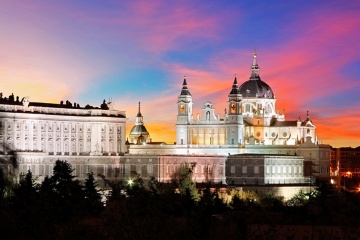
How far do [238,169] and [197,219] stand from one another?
70.2m

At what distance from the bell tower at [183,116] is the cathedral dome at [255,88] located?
290 inches

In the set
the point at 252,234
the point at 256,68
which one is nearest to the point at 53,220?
the point at 252,234

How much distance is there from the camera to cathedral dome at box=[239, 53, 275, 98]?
15738 centimetres

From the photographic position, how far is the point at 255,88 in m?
158

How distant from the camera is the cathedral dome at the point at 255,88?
516 ft

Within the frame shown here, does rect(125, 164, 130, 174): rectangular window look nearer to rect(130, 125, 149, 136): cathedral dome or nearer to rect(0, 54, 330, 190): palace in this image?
rect(0, 54, 330, 190): palace

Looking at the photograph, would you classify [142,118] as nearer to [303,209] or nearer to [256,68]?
[256,68]

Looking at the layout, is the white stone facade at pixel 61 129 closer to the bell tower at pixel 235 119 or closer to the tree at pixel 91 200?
the bell tower at pixel 235 119

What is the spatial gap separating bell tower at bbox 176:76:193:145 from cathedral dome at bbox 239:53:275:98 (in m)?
7.36

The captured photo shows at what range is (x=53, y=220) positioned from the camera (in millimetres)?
63188

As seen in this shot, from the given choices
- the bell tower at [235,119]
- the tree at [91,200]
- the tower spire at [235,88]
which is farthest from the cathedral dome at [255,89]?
the tree at [91,200]

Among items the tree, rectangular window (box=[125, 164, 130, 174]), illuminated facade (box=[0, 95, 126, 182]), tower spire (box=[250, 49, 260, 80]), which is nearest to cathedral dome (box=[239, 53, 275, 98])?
tower spire (box=[250, 49, 260, 80])

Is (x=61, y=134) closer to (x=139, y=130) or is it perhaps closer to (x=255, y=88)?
(x=139, y=130)

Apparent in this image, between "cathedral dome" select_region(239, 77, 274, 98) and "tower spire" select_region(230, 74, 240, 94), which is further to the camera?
"cathedral dome" select_region(239, 77, 274, 98)
